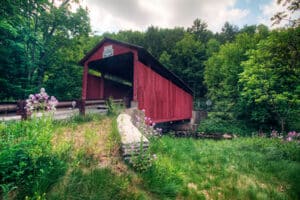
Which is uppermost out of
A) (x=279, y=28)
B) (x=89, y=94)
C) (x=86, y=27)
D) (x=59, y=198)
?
(x=86, y=27)

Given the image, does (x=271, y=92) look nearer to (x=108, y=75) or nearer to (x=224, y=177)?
(x=224, y=177)

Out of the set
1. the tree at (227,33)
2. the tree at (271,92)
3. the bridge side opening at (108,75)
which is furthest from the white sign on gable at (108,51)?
the tree at (227,33)

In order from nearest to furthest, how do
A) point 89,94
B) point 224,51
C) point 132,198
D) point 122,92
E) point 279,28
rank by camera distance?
1. point 132,198
2. point 279,28
3. point 89,94
4. point 122,92
5. point 224,51

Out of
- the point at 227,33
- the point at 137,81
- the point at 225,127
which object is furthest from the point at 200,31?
the point at 137,81

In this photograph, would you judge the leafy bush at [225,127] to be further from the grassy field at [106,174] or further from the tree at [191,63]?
the tree at [191,63]

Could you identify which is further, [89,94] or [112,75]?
[112,75]

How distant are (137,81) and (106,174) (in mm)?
6879

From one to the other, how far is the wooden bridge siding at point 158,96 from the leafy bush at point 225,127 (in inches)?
140

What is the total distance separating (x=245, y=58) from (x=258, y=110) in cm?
808

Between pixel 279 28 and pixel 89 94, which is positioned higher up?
pixel 279 28

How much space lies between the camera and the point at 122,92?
1584 centimetres

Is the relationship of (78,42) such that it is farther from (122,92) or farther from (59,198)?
(59,198)

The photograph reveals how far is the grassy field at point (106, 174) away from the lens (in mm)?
2168

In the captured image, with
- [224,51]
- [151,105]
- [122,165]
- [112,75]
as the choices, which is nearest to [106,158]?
[122,165]
